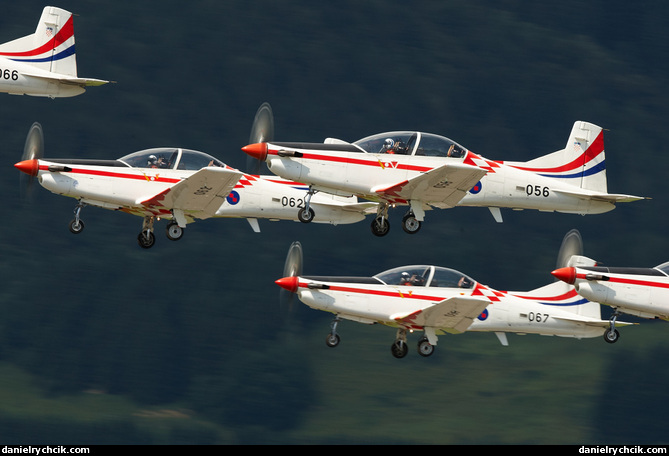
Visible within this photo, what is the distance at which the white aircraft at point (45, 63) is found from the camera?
3653 cm

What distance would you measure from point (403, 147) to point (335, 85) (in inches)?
2043

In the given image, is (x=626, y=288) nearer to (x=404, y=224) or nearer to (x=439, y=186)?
(x=439, y=186)

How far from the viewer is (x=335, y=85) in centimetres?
8275

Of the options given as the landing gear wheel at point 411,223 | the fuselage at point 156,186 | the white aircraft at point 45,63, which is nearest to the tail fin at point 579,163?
the landing gear wheel at point 411,223

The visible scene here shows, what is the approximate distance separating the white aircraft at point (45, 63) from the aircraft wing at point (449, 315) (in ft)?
35.7

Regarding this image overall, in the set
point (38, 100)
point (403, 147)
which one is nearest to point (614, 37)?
point (38, 100)

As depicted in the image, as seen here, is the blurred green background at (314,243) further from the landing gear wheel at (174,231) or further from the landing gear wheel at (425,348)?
the landing gear wheel at (174,231)

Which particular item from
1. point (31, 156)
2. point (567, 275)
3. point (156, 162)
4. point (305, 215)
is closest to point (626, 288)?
point (567, 275)

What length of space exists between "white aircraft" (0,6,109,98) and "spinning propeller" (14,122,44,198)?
12.4ft

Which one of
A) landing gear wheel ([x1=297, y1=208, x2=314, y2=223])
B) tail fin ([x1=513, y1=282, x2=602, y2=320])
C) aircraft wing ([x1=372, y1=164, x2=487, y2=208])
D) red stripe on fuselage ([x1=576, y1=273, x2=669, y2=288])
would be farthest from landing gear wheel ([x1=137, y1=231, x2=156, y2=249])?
red stripe on fuselage ([x1=576, y1=273, x2=669, y2=288])

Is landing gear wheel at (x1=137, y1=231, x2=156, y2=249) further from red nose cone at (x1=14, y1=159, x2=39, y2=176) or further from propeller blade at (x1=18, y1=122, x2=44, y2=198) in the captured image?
red nose cone at (x1=14, y1=159, x2=39, y2=176)

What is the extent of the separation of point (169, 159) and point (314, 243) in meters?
40.4

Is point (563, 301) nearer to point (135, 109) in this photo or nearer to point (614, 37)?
point (135, 109)
